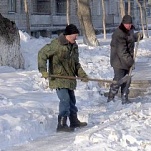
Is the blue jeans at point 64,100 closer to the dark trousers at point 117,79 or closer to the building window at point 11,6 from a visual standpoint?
the dark trousers at point 117,79

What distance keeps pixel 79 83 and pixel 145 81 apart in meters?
1.56

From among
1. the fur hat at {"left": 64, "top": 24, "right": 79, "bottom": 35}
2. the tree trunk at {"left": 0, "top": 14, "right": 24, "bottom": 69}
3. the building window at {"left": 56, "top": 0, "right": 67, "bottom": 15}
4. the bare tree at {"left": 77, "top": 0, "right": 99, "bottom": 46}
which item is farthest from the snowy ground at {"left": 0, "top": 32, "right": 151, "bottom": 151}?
the building window at {"left": 56, "top": 0, "right": 67, "bottom": 15}

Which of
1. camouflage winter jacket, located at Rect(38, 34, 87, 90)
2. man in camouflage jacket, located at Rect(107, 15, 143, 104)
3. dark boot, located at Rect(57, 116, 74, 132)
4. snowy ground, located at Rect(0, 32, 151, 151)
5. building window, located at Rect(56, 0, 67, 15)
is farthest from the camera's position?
building window, located at Rect(56, 0, 67, 15)

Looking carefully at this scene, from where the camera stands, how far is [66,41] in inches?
348

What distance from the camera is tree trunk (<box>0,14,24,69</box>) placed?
46.8ft

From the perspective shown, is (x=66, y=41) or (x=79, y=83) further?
(x=79, y=83)

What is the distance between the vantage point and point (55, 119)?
955cm

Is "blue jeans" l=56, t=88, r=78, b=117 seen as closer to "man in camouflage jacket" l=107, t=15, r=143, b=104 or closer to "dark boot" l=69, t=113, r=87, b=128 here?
"dark boot" l=69, t=113, r=87, b=128

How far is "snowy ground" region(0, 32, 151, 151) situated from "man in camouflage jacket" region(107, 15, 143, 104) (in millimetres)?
390

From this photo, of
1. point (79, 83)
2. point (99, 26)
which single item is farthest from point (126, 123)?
point (99, 26)

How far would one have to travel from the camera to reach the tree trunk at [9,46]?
14.3 meters

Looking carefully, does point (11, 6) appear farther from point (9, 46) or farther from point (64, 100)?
point (64, 100)

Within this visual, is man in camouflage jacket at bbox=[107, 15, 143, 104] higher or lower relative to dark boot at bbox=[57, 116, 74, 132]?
higher

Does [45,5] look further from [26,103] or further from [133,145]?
[133,145]
